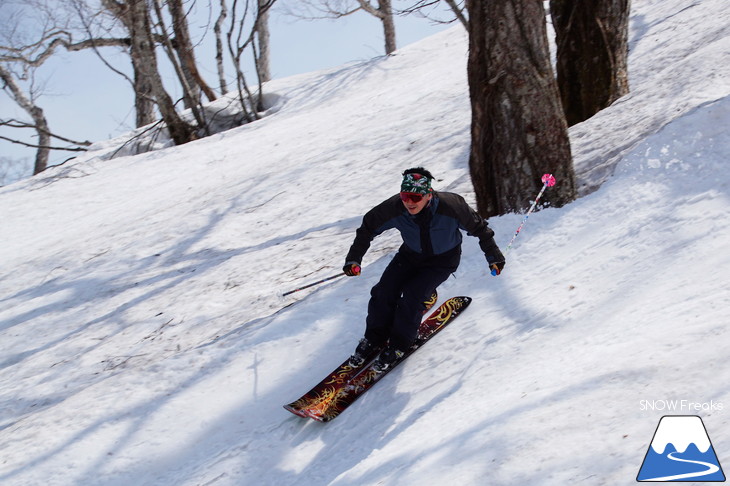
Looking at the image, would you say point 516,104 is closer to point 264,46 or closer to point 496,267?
point 496,267

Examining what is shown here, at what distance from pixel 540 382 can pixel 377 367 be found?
56.3 inches

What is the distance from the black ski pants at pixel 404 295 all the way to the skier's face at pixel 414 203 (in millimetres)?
462

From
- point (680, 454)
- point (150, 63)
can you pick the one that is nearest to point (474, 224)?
point (680, 454)

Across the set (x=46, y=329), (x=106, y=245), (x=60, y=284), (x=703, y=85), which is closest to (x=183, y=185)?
(x=106, y=245)

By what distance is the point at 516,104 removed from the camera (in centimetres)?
535

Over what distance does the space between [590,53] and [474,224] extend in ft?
14.3

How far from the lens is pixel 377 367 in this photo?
173 inches

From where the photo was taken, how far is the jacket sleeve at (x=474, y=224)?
14.2 feet

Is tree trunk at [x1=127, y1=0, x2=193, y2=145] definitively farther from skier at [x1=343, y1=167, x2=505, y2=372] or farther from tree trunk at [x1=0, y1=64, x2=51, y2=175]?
skier at [x1=343, y1=167, x2=505, y2=372]

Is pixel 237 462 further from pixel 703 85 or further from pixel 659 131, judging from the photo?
pixel 703 85

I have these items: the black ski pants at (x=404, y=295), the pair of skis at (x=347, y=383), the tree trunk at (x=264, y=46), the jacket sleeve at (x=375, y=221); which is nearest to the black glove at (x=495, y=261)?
the black ski pants at (x=404, y=295)

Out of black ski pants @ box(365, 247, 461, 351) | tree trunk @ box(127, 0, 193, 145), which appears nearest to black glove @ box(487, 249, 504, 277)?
black ski pants @ box(365, 247, 461, 351)

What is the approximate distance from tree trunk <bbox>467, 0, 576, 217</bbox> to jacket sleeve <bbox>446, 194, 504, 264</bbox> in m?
1.30

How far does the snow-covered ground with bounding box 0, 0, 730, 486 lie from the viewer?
9.49 ft
